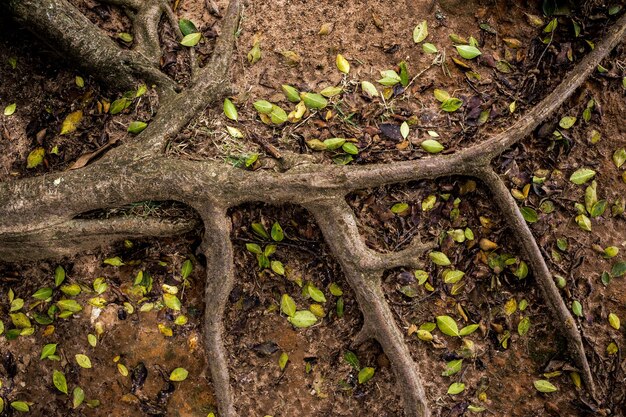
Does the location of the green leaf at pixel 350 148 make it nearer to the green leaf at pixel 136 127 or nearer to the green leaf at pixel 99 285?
the green leaf at pixel 136 127

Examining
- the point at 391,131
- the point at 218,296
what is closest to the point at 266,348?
the point at 218,296

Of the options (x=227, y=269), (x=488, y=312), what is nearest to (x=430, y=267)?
(x=488, y=312)

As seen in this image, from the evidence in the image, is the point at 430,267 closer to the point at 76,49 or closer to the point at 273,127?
the point at 273,127

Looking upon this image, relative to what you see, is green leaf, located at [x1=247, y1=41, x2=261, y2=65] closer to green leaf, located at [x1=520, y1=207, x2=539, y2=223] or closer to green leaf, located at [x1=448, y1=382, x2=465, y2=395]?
green leaf, located at [x1=520, y1=207, x2=539, y2=223]

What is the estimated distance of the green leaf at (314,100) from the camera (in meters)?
2.98

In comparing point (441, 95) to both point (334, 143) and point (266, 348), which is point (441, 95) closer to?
point (334, 143)

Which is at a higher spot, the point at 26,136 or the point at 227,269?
the point at 26,136

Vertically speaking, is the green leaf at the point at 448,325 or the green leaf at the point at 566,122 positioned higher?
the green leaf at the point at 566,122

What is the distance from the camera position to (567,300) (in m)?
2.94

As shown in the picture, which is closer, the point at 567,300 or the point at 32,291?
the point at 567,300

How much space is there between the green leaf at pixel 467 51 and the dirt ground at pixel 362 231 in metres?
0.05

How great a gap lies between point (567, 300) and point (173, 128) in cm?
253

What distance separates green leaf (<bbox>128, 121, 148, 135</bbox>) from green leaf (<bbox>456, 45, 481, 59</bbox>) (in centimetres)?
197

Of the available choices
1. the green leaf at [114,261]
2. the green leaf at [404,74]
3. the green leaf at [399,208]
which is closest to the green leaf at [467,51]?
the green leaf at [404,74]
